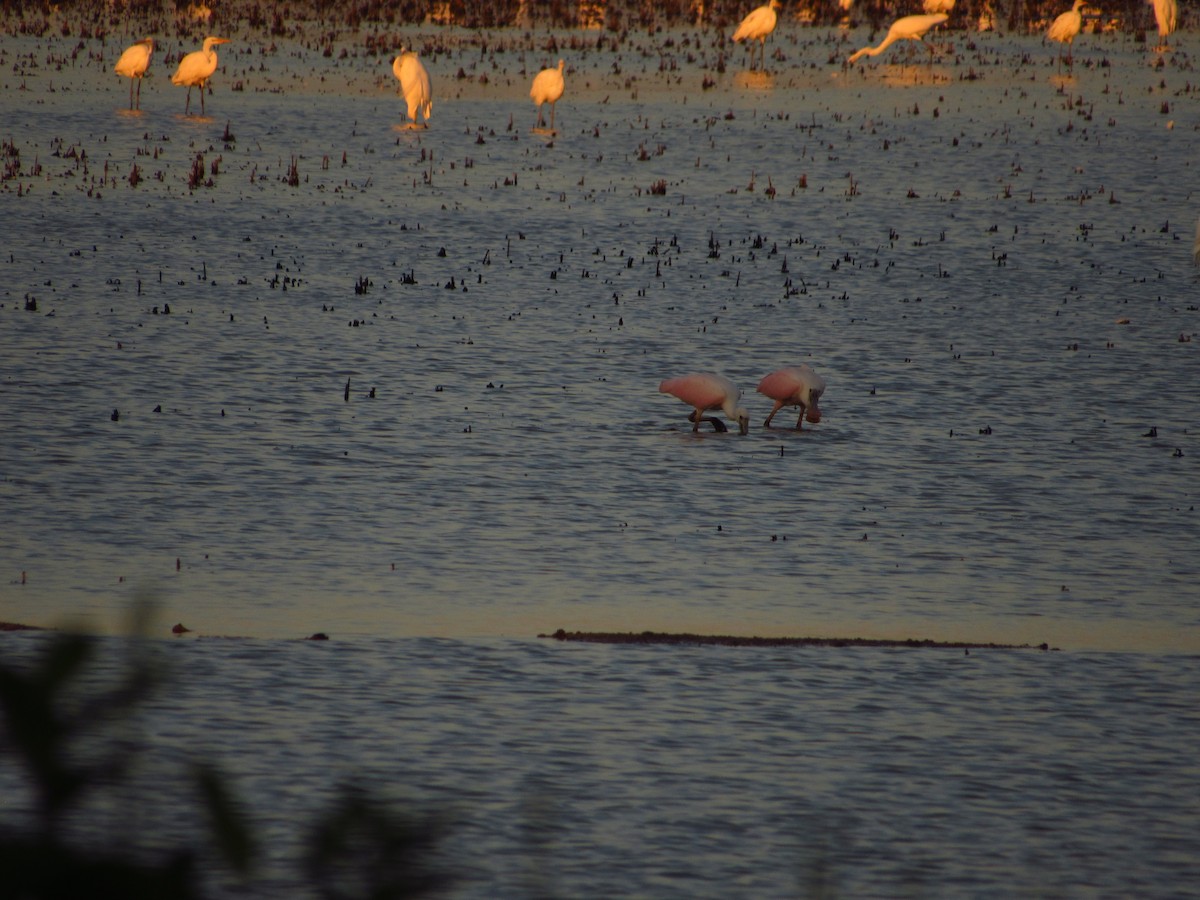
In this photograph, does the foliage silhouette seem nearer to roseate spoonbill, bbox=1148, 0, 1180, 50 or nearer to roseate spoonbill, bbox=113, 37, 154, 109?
roseate spoonbill, bbox=113, 37, 154, 109

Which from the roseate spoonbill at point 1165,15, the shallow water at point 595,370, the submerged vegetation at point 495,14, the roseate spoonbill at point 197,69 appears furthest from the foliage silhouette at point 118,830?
the submerged vegetation at point 495,14

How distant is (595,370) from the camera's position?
14.6 metres

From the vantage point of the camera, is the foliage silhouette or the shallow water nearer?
the foliage silhouette

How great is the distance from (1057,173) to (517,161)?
7.94 metres

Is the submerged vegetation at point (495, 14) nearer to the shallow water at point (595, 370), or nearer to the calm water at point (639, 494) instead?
the shallow water at point (595, 370)


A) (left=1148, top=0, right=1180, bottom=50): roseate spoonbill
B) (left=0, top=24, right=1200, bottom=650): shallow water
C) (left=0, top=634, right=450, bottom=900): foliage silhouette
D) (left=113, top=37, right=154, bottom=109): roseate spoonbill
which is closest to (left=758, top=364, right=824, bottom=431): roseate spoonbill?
(left=0, top=24, right=1200, bottom=650): shallow water

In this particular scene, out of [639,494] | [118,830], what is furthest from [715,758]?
[118,830]

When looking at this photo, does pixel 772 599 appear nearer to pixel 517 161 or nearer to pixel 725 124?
pixel 517 161

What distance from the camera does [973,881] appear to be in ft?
18.6

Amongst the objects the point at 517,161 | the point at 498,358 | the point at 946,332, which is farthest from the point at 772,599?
the point at 517,161

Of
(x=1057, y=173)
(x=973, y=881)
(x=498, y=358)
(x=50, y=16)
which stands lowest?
(x=973, y=881)

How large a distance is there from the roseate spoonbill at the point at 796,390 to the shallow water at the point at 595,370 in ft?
0.62

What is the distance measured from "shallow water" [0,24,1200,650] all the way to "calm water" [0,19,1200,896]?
6 cm

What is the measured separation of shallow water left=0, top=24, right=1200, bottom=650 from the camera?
29.2 feet
